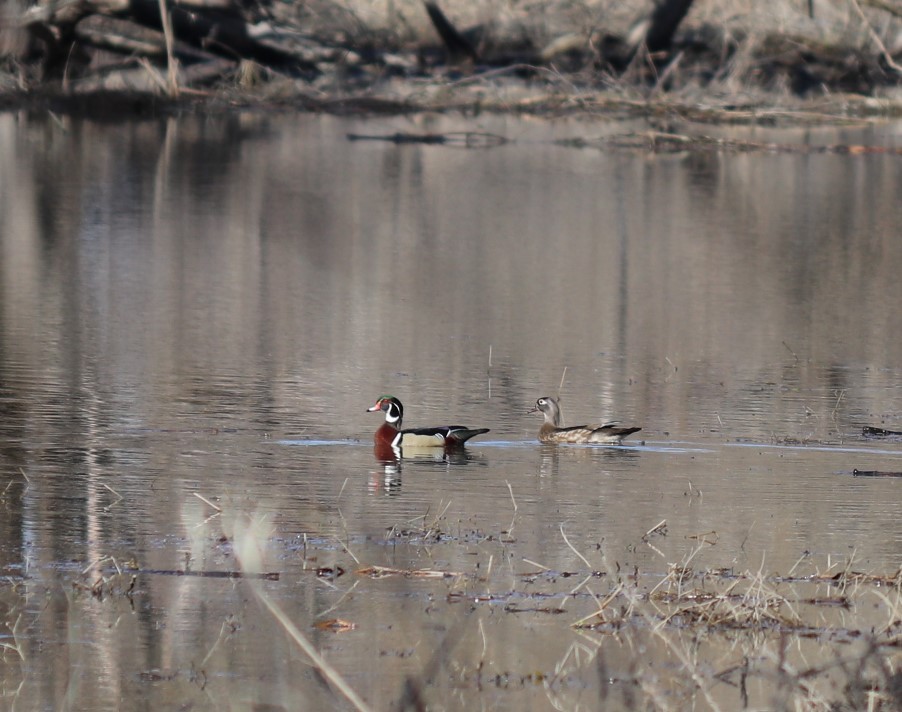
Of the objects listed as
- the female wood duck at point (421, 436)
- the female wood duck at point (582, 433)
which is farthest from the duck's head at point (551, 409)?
the female wood duck at point (421, 436)

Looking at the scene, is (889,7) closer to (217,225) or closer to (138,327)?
(217,225)

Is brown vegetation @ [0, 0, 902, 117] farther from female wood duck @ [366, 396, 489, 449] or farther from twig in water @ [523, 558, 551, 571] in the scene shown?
twig in water @ [523, 558, 551, 571]

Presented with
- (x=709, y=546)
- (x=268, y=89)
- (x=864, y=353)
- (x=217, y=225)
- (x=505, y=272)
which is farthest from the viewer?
(x=268, y=89)

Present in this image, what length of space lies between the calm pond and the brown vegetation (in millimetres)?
10048

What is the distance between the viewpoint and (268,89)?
39.7 metres

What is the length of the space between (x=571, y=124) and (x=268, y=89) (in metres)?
6.15

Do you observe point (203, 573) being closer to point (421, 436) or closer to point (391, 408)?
point (421, 436)

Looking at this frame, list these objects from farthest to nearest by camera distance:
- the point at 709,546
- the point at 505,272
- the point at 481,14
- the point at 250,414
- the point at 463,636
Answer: the point at 481,14 < the point at 505,272 < the point at 250,414 < the point at 709,546 < the point at 463,636

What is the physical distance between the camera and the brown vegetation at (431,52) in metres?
37.7

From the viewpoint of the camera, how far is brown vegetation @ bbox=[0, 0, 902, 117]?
37688 mm

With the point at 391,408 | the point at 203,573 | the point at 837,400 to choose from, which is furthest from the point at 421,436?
the point at 203,573

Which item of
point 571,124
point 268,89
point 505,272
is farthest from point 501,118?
point 505,272

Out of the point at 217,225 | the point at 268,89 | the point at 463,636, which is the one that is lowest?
the point at 463,636

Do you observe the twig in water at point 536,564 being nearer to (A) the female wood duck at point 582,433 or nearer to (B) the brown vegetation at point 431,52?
(A) the female wood duck at point 582,433
